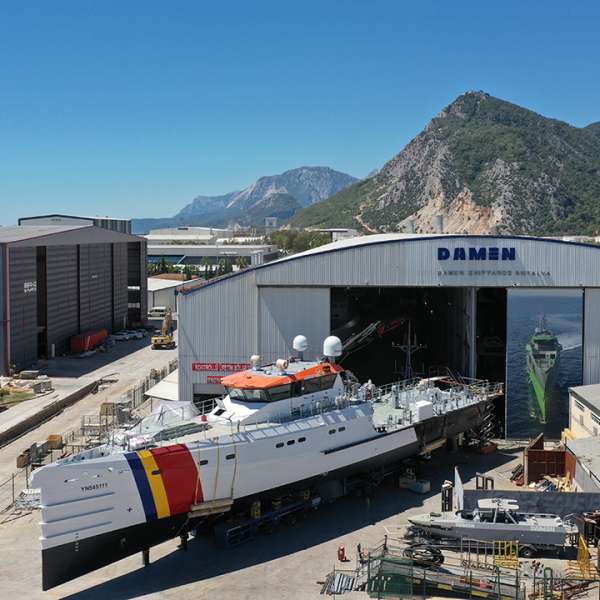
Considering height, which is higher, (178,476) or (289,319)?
(289,319)

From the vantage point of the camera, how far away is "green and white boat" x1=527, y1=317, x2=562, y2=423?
104ft

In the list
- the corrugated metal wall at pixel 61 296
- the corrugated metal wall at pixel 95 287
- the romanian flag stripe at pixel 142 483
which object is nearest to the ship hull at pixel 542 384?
the romanian flag stripe at pixel 142 483

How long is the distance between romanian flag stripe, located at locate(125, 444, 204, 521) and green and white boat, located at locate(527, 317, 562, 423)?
17.6 meters

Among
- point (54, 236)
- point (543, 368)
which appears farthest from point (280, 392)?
point (54, 236)

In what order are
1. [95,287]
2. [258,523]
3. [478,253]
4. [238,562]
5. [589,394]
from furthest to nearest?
[95,287], [478,253], [589,394], [258,523], [238,562]

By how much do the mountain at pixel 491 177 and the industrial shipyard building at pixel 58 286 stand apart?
92.0m

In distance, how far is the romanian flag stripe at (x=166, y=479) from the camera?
63.9 ft

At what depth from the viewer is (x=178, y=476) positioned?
19969mm

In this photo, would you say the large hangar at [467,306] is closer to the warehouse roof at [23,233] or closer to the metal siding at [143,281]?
the warehouse roof at [23,233]

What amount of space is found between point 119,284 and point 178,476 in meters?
52.9

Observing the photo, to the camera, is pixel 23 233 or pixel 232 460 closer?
pixel 232 460

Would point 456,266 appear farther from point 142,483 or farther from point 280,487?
point 142,483

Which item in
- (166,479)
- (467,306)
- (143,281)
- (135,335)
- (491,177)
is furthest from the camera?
(491,177)

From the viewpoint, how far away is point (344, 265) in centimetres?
3119
